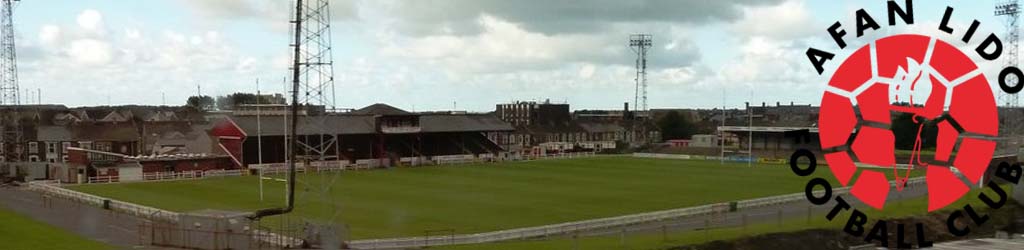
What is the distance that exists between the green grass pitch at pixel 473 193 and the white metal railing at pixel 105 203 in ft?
5.03

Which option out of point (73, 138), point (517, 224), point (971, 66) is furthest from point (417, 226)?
point (73, 138)

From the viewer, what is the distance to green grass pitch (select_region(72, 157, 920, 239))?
30.9 metres

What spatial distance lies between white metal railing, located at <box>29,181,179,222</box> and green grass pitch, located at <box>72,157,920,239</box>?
5.03ft

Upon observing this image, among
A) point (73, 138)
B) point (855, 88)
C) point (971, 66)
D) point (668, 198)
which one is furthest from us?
point (73, 138)

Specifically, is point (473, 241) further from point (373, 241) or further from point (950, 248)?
point (950, 248)

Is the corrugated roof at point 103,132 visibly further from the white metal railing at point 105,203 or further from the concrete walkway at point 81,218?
the concrete walkway at point 81,218

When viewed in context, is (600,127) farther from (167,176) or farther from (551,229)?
(551,229)

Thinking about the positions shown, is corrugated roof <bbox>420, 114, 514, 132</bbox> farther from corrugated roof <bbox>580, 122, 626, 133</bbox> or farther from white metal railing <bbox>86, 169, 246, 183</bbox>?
corrugated roof <bbox>580, 122, 626, 133</bbox>

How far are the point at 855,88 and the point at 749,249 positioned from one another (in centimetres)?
655

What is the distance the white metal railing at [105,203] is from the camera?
1101 inches

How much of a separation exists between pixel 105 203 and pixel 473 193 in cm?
1588

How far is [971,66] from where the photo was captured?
1662 cm

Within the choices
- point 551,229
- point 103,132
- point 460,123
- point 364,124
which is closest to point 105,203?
point 551,229

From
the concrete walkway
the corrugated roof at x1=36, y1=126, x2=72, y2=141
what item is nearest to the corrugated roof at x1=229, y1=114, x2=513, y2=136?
the corrugated roof at x1=36, y1=126, x2=72, y2=141
